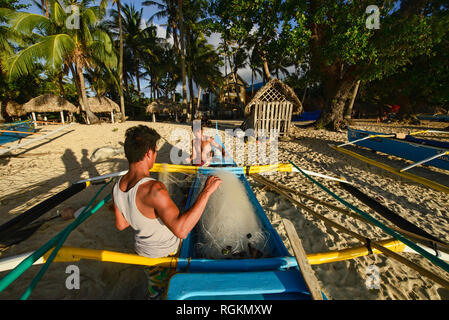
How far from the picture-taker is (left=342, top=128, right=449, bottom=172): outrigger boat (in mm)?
3951

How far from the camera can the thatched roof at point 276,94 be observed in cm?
826

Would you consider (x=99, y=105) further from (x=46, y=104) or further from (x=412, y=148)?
Answer: (x=412, y=148)

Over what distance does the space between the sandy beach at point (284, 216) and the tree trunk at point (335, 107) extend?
5.25 meters

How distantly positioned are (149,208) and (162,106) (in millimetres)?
17806

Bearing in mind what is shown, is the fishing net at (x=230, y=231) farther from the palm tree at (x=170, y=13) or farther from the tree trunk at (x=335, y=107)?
the palm tree at (x=170, y=13)

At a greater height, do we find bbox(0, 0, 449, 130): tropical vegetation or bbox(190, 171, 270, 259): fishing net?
bbox(0, 0, 449, 130): tropical vegetation

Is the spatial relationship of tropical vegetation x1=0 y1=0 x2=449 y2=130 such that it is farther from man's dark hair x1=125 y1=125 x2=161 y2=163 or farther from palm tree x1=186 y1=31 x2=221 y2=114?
man's dark hair x1=125 y1=125 x2=161 y2=163

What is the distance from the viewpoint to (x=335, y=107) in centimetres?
1058

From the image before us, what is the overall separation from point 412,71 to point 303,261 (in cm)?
1604

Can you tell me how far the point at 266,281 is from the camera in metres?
1.14

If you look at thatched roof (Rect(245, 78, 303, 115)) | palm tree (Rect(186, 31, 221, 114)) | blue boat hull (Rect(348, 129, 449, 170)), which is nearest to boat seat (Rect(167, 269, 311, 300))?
blue boat hull (Rect(348, 129, 449, 170))

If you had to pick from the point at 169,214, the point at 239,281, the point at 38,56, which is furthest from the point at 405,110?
the point at 38,56
